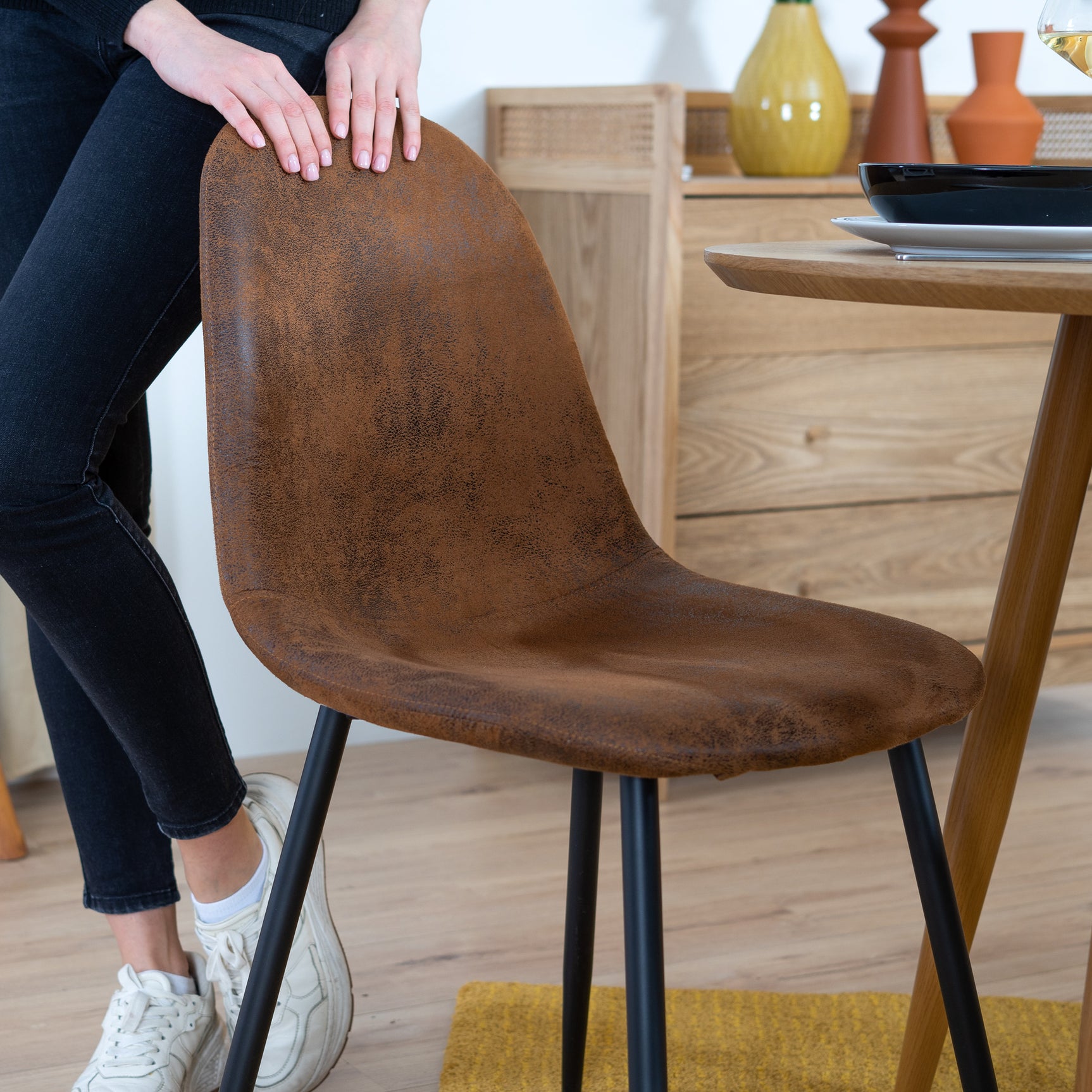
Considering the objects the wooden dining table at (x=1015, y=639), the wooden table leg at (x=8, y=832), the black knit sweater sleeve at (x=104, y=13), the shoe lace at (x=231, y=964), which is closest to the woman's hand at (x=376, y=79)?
the black knit sweater sleeve at (x=104, y=13)

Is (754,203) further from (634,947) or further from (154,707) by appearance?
(634,947)

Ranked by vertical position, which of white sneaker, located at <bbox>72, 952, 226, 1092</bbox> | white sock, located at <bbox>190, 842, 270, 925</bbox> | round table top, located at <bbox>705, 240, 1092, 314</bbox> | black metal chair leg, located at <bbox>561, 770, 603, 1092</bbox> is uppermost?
round table top, located at <bbox>705, 240, 1092, 314</bbox>

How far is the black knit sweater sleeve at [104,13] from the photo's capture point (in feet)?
A: 3.44

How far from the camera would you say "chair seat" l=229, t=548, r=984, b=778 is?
723 millimetres

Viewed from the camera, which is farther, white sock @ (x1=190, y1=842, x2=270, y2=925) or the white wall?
the white wall

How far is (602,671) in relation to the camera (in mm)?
884

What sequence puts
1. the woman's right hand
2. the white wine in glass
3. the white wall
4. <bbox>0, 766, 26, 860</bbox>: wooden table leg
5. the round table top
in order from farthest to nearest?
the white wall < <bbox>0, 766, 26, 860</bbox>: wooden table leg < the woman's right hand < the white wine in glass < the round table top

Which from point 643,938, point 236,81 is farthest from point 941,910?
point 236,81

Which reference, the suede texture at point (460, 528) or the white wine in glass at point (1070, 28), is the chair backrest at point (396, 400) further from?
the white wine in glass at point (1070, 28)

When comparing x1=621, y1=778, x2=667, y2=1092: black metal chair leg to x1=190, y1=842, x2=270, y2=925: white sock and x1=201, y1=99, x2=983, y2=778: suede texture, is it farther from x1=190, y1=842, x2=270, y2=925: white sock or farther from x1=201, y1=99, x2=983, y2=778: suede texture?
x1=190, y1=842, x2=270, y2=925: white sock

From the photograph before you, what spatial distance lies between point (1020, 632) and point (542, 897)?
770mm

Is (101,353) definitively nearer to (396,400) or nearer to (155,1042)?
(396,400)

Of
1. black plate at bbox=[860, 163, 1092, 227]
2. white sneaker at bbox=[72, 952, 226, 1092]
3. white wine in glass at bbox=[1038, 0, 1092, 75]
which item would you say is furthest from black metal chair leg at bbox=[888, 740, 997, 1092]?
white sneaker at bbox=[72, 952, 226, 1092]

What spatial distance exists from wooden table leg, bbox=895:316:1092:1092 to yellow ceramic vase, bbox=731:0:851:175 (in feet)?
3.28
